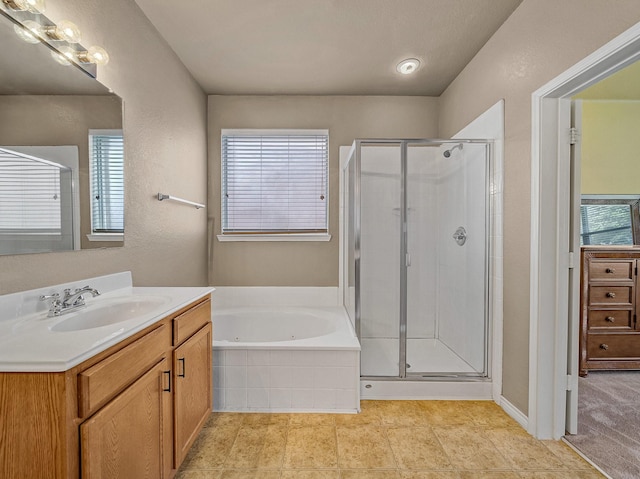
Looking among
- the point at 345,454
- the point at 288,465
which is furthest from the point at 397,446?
the point at 288,465

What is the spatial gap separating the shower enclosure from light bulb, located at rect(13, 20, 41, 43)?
171cm

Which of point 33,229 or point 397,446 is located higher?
point 33,229

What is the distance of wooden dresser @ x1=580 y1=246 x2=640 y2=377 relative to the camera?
8.45 ft

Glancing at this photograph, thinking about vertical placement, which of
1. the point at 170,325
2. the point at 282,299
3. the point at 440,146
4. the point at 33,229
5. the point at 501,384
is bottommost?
the point at 501,384

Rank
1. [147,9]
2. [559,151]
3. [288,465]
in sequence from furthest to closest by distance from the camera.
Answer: [147,9] < [559,151] < [288,465]

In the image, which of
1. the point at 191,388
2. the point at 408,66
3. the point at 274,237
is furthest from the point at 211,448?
the point at 408,66

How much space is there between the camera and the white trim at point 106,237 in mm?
1568

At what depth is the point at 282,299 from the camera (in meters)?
3.14

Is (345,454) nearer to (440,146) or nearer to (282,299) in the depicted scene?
(282,299)

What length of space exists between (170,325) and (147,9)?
1.83 meters

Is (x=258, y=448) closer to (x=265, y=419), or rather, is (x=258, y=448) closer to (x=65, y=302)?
Result: (x=265, y=419)

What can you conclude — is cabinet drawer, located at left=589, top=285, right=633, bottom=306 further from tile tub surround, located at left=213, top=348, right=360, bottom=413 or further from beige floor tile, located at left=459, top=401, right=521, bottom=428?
tile tub surround, located at left=213, top=348, right=360, bottom=413

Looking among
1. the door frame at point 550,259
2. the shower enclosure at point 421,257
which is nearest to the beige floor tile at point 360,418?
the shower enclosure at point 421,257

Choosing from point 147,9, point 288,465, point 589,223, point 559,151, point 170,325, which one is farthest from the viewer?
point 589,223
